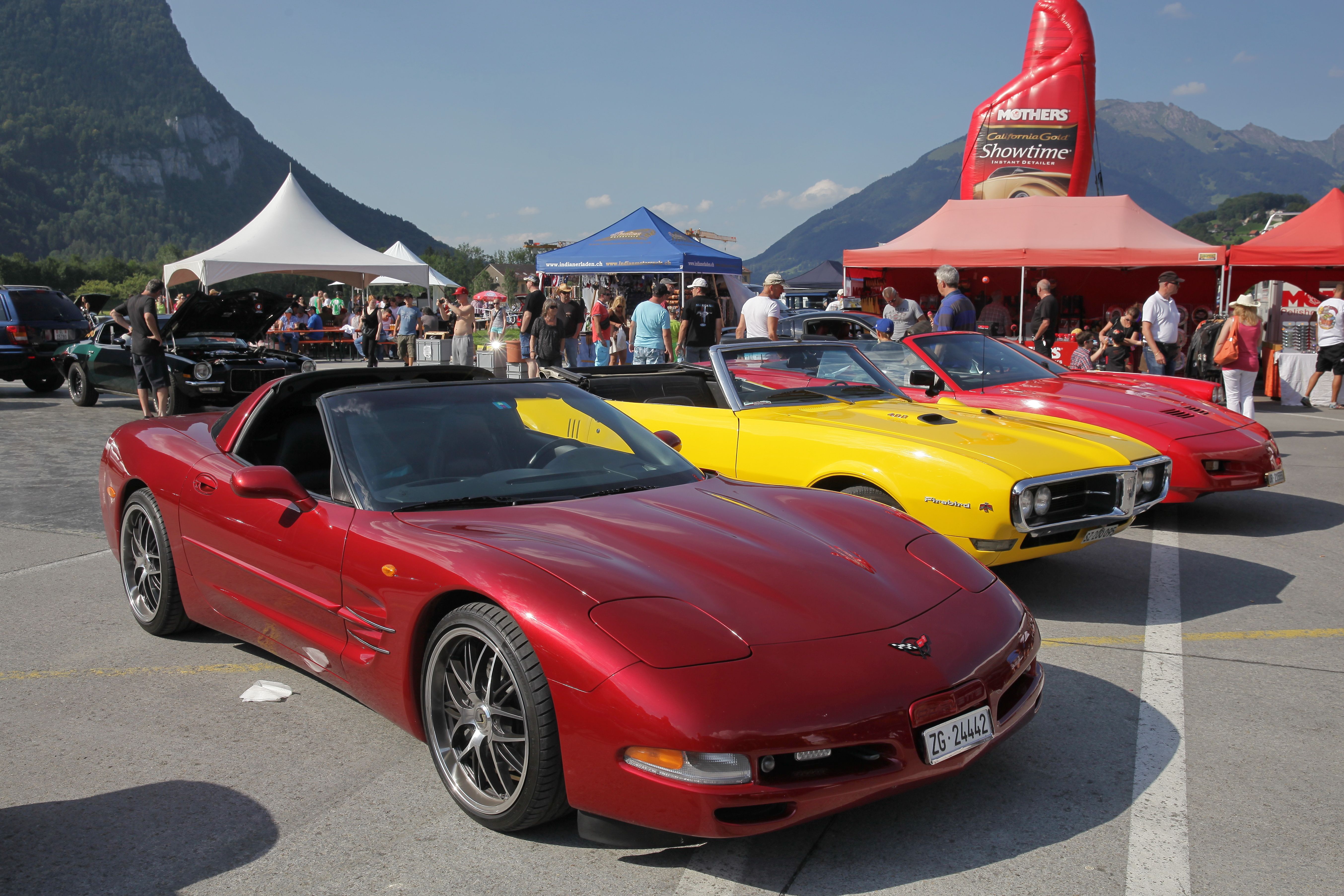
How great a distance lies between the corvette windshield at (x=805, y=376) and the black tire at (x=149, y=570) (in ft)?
10.6

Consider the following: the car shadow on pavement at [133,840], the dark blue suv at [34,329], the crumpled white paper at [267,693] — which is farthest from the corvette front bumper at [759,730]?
the dark blue suv at [34,329]

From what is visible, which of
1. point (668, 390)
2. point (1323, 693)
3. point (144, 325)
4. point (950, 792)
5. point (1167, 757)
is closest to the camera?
point (950, 792)

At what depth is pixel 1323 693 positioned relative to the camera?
12.2 feet

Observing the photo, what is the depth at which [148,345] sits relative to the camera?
1195cm

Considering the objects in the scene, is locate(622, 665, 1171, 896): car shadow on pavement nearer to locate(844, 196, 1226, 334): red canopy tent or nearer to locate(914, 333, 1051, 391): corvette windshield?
locate(914, 333, 1051, 391): corvette windshield

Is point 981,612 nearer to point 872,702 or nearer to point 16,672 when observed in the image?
point 872,702

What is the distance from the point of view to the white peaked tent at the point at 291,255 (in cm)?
1939

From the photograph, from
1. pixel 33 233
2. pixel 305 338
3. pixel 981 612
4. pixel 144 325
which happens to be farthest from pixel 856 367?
pixel 33 233

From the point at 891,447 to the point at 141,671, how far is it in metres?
3.60

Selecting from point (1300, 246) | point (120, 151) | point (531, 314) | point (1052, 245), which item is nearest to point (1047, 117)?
point (1052, 245)

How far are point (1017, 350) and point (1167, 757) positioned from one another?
20.2 ft

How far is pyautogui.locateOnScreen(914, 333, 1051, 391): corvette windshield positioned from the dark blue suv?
1422 centimetres

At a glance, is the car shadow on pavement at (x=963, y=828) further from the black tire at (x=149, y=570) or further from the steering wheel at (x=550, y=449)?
the black tire at (x=149, y=570)

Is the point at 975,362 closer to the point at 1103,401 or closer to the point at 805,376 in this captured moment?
the point at 1103,401
